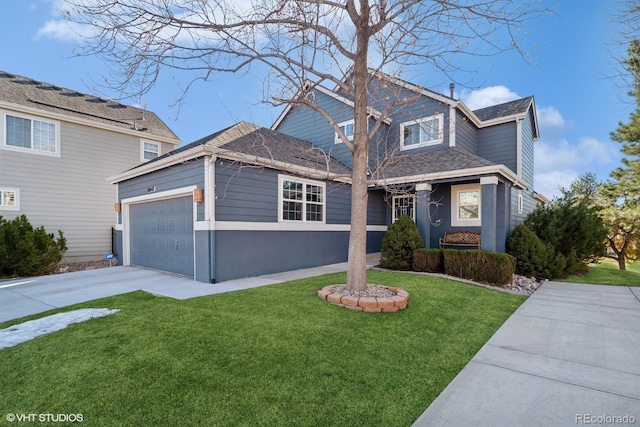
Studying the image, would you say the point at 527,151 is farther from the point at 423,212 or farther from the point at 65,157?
the point at 65,157

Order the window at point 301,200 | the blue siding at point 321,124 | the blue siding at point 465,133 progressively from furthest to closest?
the blue siding at point 321,124
the blue siding at point 465,133
the window at point 301,200

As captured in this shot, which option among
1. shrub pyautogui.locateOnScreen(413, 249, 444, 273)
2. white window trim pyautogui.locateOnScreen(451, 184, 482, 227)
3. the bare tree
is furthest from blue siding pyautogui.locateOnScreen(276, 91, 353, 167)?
the bare tree

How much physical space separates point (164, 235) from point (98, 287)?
7.59ft

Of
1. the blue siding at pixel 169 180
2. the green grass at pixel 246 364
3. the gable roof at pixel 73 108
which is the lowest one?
the green grass at pixel 246 364

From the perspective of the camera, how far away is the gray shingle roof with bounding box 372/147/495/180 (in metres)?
9.46

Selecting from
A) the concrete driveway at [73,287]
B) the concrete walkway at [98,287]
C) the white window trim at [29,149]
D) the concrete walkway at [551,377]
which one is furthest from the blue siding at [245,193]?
the white window trim at [29,149]

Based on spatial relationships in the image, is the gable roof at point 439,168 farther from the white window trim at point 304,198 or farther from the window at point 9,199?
the window at point 9,199

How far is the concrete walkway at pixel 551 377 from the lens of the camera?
8.01ft

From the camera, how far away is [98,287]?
7.02 m

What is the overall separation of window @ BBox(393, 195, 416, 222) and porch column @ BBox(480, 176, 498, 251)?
301 cm

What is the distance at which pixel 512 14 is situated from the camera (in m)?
5.24

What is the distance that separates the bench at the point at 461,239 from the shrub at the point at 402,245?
218 centimetres

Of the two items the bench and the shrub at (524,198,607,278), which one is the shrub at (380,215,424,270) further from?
the shrub at (524,198,607,278)

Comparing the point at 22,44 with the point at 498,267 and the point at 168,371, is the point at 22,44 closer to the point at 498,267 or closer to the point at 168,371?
the point at 168,371
